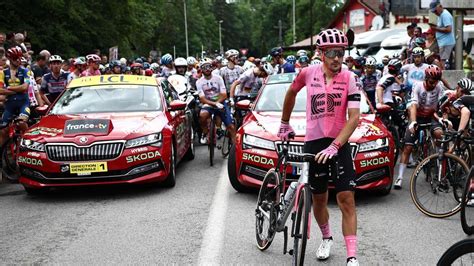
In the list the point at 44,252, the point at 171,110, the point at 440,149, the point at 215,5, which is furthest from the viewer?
the point at 215,5

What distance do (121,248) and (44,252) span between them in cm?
70

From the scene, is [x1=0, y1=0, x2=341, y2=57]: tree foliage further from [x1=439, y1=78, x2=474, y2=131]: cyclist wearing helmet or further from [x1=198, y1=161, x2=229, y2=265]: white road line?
[x1=439, y1=78, x2=474, y2=131]: cyclist wearing helmet

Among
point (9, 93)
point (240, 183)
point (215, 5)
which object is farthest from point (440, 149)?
point (215, 5)

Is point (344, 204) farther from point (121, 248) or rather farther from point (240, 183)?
point (240, 183)

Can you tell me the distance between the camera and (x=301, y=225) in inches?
184

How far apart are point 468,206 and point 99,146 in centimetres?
442

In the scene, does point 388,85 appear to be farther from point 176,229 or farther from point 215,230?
point 176,229

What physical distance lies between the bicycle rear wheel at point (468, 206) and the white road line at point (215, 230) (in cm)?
239

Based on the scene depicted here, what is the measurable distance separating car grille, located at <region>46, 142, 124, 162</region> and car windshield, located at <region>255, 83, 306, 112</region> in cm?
243

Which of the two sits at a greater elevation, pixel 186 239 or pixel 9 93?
pixel 9 93

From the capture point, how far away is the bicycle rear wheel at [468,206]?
6148 millimetres

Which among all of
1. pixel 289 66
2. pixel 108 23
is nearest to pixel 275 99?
pixel 289 66

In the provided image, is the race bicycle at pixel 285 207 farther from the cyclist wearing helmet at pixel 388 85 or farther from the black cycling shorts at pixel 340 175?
the cyclist wearing helmet at pixel 388 85

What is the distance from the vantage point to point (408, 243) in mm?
5867
